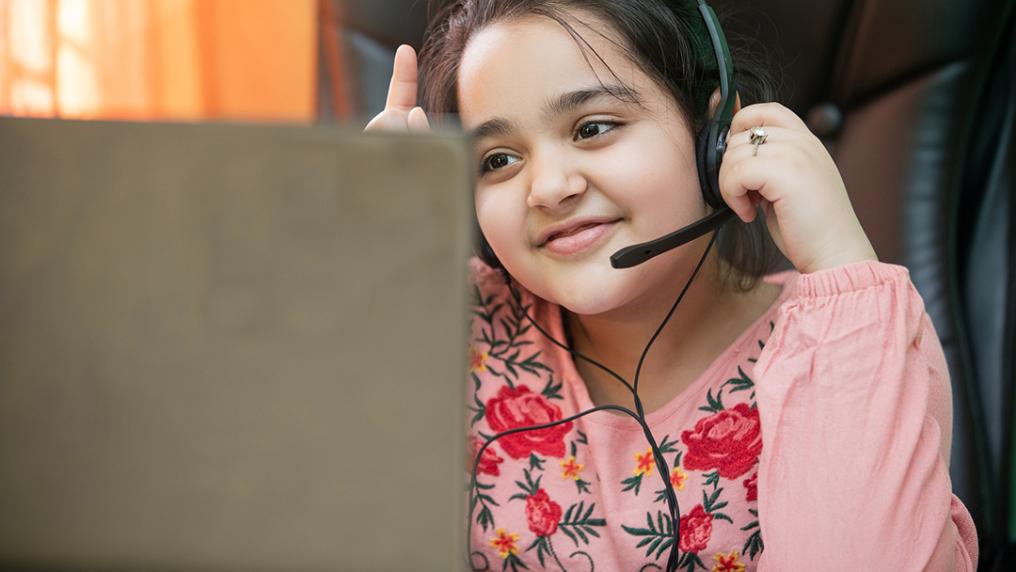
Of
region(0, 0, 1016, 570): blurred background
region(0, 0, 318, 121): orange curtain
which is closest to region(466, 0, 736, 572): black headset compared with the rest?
region(0, 0, 1016, 570): blurred background

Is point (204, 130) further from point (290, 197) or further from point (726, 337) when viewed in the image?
point (726, 337)

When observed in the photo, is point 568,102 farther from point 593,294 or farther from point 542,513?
point 542,513

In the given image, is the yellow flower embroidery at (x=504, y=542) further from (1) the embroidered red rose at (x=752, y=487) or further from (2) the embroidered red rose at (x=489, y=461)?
(1) the embroidered red rose at (x=752, y=487)

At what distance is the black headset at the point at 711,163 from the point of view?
A: 0.79 meters

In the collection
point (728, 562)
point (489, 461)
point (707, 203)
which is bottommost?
point (728, 562)

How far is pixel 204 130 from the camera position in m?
0.32

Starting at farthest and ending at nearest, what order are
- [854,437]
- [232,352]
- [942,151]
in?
1. [942,151]
2. [854,437]
3. [232,352]

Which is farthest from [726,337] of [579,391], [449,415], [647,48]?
[449,415]

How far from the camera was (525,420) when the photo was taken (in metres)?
0.94

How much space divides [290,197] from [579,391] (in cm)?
66

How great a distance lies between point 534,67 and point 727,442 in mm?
387

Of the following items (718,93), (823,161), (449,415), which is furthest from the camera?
(718,93)

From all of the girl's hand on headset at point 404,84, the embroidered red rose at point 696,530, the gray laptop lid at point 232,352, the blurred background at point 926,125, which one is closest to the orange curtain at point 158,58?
the blurred background at point 926,125

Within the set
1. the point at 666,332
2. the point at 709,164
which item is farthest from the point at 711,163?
the point at 666,332
